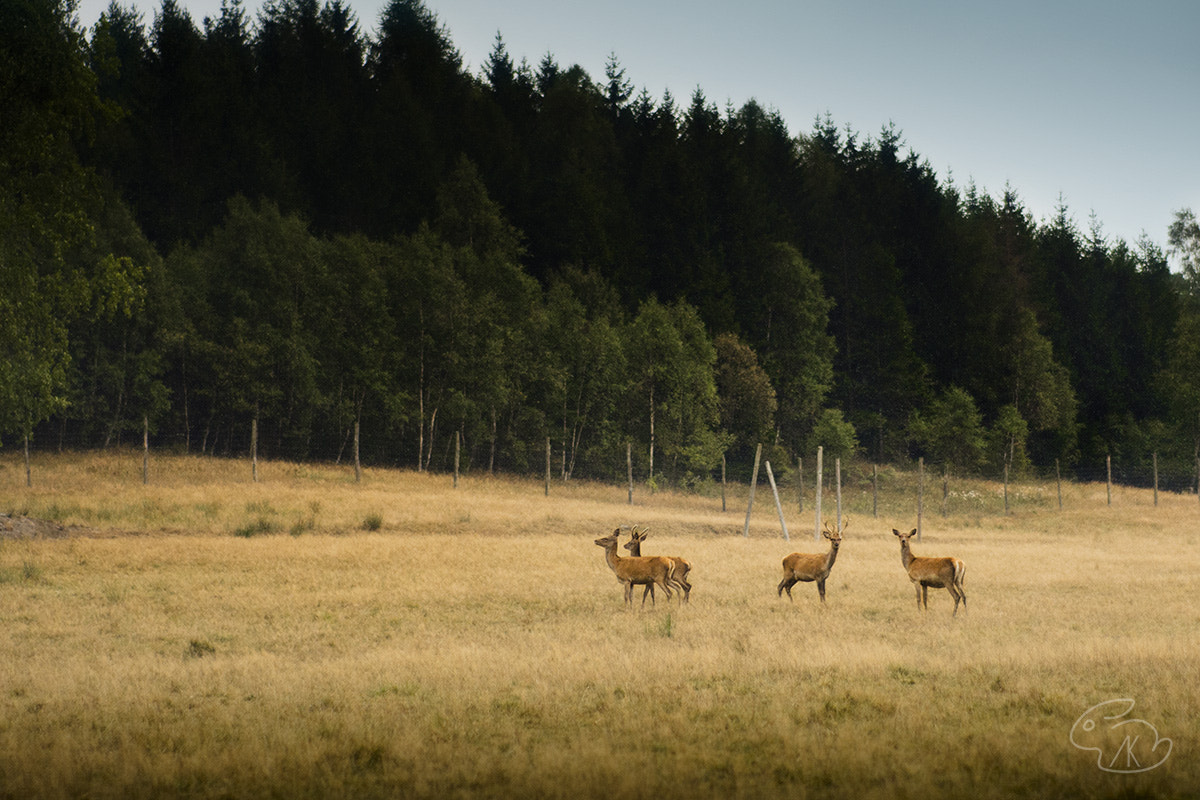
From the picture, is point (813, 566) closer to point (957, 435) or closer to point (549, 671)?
point (549, 671)

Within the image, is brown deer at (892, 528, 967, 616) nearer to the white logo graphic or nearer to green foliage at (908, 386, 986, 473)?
the white logo graphic

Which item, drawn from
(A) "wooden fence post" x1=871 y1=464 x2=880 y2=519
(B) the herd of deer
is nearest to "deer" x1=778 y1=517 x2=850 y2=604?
(B) the herd of deer

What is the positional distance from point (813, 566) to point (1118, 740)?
851 centimetres

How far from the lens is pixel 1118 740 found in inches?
301

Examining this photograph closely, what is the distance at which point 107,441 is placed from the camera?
154ft

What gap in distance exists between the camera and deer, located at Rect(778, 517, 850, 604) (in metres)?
15.9

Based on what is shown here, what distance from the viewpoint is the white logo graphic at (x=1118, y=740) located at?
712cm

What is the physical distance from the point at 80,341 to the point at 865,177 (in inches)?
2437

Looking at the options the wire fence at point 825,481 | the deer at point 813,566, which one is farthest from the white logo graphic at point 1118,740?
the wire fence at point 825,481

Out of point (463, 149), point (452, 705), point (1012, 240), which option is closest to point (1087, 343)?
point (1012, 240)

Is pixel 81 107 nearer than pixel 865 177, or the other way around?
pixel 81 107

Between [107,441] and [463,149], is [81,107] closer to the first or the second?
[107,441]

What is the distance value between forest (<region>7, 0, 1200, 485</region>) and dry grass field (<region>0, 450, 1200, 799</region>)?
12136 millimetres

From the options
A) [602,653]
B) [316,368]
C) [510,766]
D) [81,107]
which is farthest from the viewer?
[316,368]
